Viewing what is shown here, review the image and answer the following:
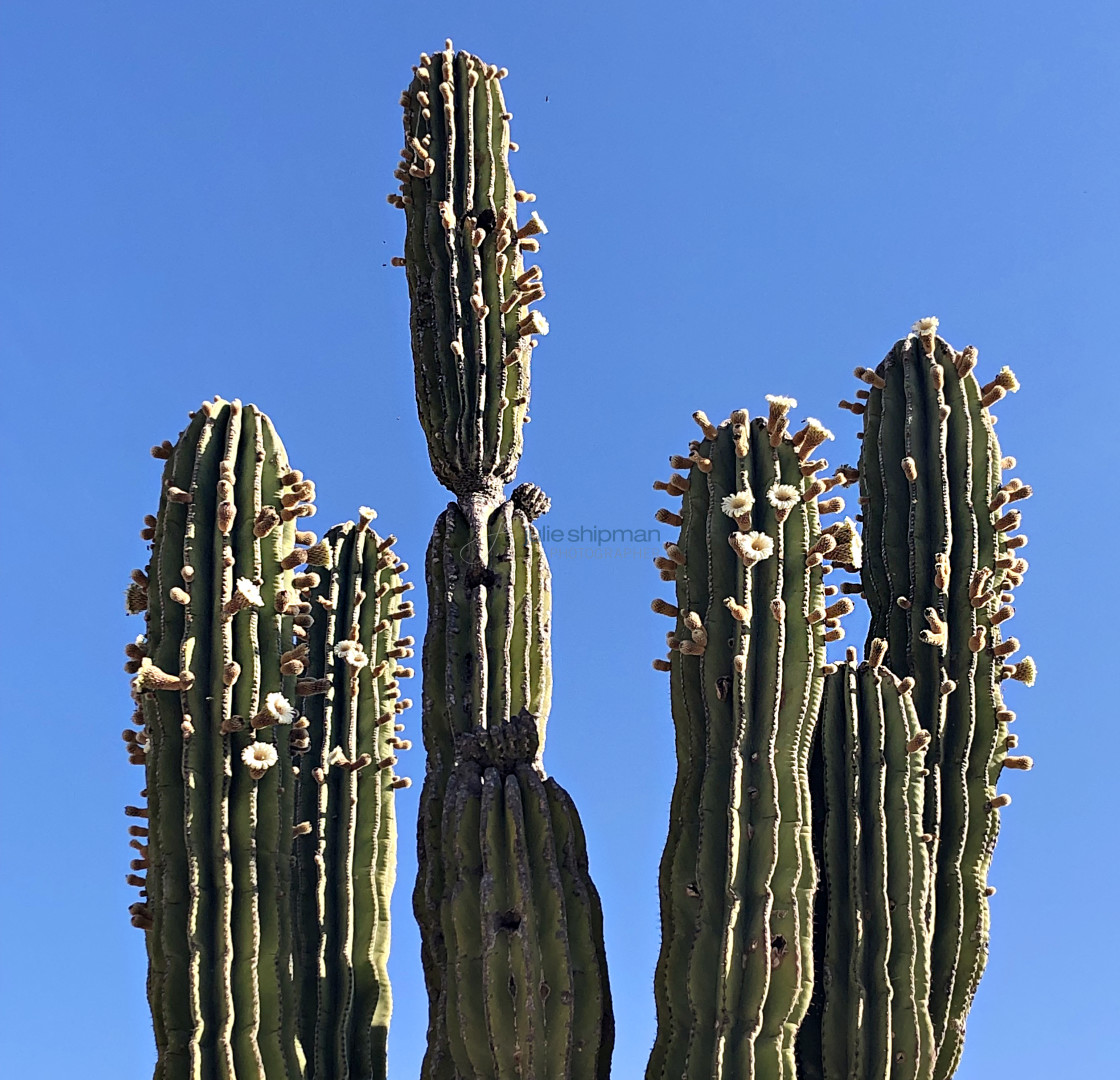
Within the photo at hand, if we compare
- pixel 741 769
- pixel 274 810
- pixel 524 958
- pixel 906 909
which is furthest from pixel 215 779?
pixel 906 909

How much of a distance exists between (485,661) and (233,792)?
3.53ft

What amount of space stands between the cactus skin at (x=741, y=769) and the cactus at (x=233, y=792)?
1.25 m

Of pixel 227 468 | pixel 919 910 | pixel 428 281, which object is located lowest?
pixel 919 910

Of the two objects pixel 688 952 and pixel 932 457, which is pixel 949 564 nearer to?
pixel 932 457

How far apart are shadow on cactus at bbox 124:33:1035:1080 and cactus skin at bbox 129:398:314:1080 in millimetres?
10

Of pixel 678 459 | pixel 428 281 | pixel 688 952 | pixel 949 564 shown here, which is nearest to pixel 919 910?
pixel 688 952

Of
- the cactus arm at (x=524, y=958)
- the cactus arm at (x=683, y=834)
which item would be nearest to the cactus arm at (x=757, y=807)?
the cactus arm at (x=683, y=834)

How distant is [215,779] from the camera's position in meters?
4.71

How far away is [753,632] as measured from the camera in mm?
4695

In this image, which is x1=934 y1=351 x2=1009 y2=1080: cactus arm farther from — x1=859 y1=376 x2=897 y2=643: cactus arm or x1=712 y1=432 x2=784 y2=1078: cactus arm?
x1=712 y1=432 x2=784 y2=1078: cactus arm

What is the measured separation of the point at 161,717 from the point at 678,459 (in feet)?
6.48

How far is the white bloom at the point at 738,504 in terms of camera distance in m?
4.81

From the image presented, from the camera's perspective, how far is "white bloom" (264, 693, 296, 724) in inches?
189

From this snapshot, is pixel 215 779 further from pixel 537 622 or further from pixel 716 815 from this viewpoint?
pixel 716 815
